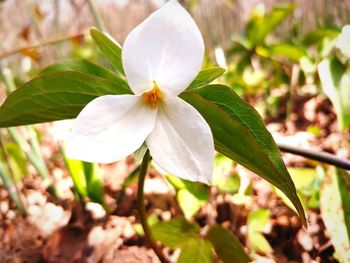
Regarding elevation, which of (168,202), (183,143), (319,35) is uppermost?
(183,143)

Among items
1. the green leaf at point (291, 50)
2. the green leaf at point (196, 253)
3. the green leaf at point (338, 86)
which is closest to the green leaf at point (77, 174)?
the green leaf at point (196, 253)

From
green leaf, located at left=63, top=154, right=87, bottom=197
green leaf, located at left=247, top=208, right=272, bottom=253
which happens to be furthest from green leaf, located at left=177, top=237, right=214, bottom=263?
green leaf, located at left=63, top=154, right=87, bottom=197

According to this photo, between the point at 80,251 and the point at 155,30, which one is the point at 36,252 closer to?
the point at 80,251

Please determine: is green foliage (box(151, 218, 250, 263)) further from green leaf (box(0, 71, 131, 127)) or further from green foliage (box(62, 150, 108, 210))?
green leaf (box(0, 71, 131, 127))

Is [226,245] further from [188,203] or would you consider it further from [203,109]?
[203,109]

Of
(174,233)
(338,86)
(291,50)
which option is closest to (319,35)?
(291,50)

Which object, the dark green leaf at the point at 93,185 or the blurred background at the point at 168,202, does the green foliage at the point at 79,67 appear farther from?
the dark green leaf at the point at 93,185

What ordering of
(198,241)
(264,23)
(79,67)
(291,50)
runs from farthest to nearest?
(264,23), (291,50), (198,241), (79,67)
